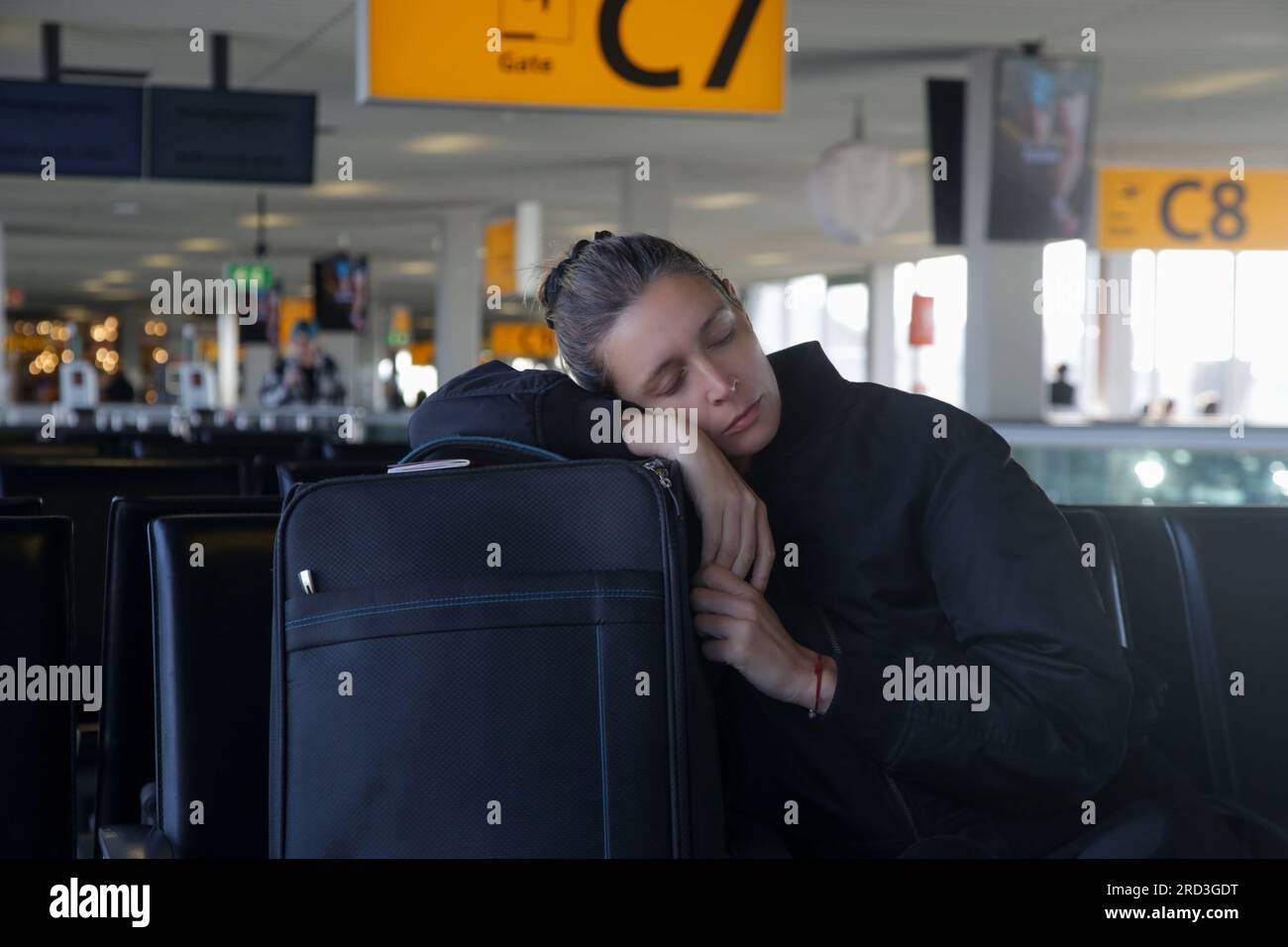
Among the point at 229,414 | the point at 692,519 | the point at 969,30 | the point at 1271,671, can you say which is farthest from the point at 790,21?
the point at 229,414

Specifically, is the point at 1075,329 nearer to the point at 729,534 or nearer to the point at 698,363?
the point at 698,363

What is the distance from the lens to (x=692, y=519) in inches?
57.0

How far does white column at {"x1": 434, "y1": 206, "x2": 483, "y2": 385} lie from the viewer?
1549cm

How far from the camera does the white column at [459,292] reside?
1549cm

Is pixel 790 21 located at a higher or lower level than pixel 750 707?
higher

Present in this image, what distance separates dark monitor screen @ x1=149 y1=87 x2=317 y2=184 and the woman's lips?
6509 mm

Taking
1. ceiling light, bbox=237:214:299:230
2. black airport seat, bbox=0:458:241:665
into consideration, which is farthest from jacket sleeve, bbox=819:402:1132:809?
ceiling light, bbox=237:214:299:230

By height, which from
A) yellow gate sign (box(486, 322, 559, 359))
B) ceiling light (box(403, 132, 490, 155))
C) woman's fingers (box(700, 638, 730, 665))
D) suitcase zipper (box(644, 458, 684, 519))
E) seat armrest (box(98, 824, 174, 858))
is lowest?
seat armrest (box(98, 824, 174, 858))

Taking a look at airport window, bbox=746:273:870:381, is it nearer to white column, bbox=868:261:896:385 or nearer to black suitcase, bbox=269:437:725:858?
white column, bbox=868:261:896:385

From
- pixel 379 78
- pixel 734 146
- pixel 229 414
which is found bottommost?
pixel 229 414

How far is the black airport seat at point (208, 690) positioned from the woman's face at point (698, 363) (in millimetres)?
581

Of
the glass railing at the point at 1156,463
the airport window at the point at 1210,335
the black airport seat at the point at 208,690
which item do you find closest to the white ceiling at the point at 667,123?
the black airport seat at the point at 208,690

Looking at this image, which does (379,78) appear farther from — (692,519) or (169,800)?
(692,519)
